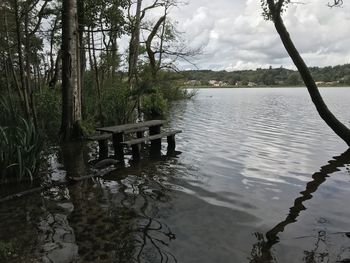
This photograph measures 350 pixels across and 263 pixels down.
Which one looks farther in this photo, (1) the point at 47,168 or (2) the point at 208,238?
(1) the point at 47,168

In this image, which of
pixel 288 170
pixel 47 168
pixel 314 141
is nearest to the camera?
pixel 47 168

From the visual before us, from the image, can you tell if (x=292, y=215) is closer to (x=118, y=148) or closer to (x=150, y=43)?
(x=118, y=148)

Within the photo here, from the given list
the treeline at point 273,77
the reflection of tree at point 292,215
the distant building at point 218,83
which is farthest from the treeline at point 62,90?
the distant building at point 218,83

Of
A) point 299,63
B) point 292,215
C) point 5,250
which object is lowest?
point 292,215

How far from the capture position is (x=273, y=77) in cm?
11288

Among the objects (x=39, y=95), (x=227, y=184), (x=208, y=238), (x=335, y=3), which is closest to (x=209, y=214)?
(x=208, y=238)

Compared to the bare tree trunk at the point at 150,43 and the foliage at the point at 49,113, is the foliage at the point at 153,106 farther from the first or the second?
the foliage at the point at 49,113

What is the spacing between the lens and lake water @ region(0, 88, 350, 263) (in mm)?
4707

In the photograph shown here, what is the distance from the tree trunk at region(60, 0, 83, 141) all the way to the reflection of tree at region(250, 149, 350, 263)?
6.67 m

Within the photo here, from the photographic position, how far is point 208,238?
16.9 ft

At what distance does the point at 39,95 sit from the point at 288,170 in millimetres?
8391

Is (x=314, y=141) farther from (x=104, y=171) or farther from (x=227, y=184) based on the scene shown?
(x=104, y=171)

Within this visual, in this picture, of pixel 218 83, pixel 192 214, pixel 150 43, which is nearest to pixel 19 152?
pixel 192 214

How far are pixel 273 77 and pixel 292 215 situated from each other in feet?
364
